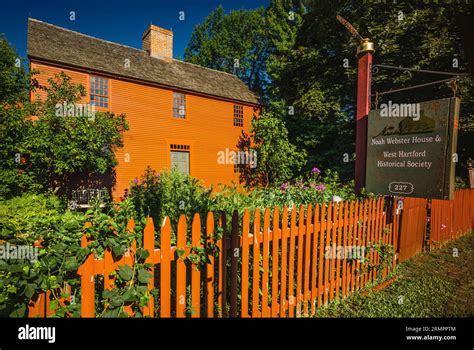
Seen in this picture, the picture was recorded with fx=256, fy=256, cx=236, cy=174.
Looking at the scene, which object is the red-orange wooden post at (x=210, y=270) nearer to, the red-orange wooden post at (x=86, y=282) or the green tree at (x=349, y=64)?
the red-orange wooden post at (x=86, y=282)

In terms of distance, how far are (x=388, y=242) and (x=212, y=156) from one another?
1302cm

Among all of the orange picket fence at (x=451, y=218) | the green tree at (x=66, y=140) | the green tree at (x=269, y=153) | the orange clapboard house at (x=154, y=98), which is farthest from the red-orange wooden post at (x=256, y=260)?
the green tree at (x=269, y=153)

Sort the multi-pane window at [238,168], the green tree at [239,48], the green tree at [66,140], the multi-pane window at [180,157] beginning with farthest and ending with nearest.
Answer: the green tree at [239,48] → the multi-pane window at [238,168] → the multi-pane window at [180,157] → the green tree at [66,140]

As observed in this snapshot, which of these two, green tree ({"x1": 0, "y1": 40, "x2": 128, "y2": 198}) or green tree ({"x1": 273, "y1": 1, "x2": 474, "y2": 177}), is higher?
green tree ({"x1": 273, "y1": 1, "x2": 474, "y2": 177})

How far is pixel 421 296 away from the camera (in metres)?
3.76

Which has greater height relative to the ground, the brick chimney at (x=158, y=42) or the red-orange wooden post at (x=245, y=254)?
the brick chimney at (x=158, y=42)

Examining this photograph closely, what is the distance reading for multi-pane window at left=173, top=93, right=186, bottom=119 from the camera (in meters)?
15.3

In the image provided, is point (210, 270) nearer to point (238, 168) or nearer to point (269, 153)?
point (269, 153)

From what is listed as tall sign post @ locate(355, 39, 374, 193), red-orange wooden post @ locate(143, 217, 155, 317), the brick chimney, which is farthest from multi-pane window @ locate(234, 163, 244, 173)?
red-orange wooden post @ locate(143, 217, 155, 317)

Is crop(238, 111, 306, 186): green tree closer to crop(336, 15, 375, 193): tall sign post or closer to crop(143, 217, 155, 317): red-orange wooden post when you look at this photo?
crop(336, 15, 375, 193): tall sign post

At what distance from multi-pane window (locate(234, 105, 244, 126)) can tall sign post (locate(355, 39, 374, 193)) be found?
1436 centimetres

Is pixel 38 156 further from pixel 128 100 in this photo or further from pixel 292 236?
pixel 292 236

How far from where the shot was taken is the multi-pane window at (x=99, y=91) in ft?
41.4

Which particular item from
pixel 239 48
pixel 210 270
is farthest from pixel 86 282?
pixel 239 48
